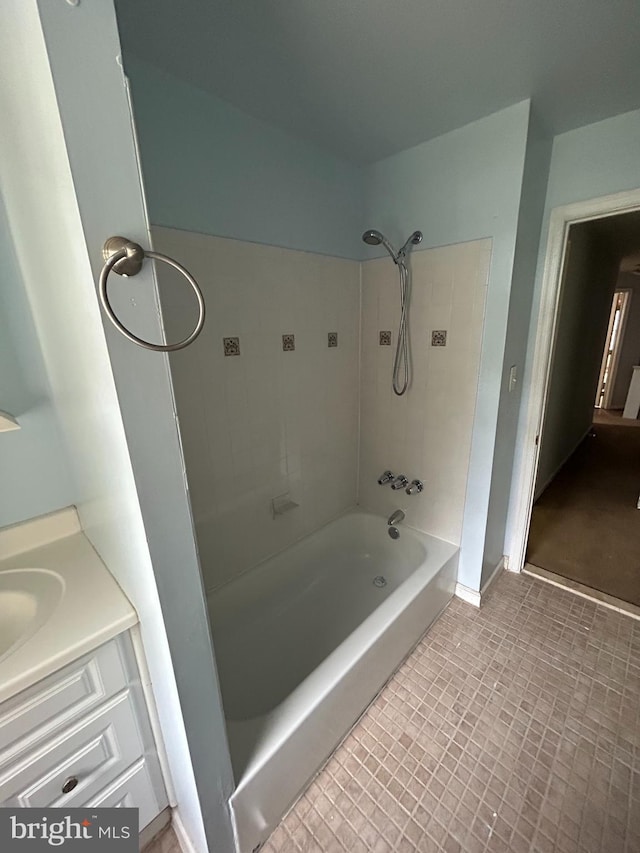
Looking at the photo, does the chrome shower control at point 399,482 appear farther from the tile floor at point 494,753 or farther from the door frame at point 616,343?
the door frame at point 616,343

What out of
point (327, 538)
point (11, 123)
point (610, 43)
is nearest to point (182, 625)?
point (11, 123)

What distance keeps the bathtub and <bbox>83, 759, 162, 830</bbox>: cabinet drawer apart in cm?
26

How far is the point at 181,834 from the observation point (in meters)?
1.10

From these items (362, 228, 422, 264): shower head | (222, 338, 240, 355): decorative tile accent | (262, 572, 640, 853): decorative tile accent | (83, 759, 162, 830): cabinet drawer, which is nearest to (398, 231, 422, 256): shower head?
(362, 228, 422, 264): shower head

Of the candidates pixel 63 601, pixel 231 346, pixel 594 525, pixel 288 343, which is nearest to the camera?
pixel 63 601

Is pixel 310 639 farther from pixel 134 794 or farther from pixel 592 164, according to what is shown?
pixel 592 164

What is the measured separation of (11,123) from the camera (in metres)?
0.64

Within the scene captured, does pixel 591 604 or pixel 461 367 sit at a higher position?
pixel 461 367

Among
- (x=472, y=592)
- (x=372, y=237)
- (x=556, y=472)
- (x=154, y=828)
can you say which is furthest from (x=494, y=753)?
(x=556, y=472)

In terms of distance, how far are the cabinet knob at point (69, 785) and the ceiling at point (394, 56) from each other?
2023mm

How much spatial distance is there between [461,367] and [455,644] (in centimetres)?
142

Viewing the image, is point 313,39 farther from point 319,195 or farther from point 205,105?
point 319,195

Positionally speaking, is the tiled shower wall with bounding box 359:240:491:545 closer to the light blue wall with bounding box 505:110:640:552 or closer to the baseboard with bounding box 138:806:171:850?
the light blue wall with bounding box 505:110:640:552

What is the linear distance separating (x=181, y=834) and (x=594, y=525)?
306 centimetres
